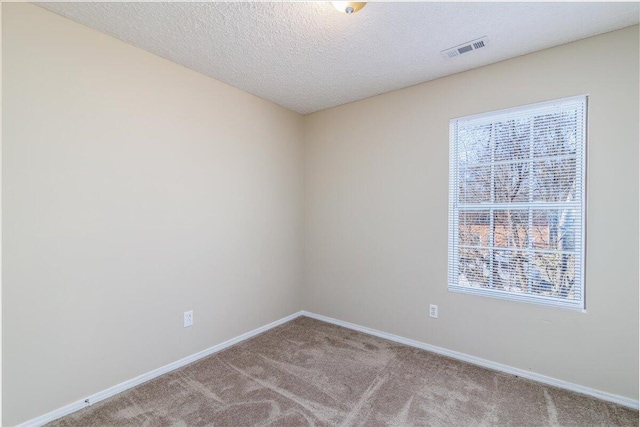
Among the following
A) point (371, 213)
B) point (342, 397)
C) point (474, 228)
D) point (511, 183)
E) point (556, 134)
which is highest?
point (556, 134)

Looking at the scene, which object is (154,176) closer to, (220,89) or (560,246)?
(220,89)

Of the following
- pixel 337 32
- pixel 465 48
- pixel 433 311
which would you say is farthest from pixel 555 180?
pixel 337 32

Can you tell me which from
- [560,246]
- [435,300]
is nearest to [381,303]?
[435,300]

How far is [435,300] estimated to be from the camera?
277 cm

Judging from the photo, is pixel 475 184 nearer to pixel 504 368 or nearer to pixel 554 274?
pixel 554 274

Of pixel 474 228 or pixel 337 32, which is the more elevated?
pixel 337 32

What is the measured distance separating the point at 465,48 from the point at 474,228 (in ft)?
4.73

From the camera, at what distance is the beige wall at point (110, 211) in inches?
68.6

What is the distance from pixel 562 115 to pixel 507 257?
1.15m

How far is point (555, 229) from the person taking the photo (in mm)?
2234

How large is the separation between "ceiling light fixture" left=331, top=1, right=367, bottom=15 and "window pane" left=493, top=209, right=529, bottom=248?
6.18 feet

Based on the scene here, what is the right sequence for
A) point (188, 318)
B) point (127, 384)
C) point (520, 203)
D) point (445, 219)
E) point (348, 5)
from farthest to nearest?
point (445, 219) < point (188, 318) < point (520, 203) < point (127, 384) < point (348, 5)

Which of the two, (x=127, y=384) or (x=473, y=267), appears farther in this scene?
(x=473, y=267)

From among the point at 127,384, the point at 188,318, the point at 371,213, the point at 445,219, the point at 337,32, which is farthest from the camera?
the point at 371,213
